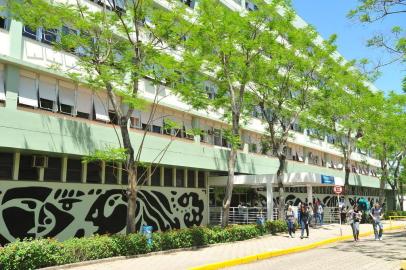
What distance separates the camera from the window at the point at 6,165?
17.0 meters

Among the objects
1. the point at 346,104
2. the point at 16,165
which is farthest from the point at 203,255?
the point at 346,104

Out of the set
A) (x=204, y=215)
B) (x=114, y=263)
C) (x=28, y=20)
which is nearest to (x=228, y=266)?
(x=114, y=263)

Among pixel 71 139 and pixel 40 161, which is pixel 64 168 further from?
pixel 71 139

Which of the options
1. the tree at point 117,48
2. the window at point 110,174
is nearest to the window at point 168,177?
the window at point 110,174

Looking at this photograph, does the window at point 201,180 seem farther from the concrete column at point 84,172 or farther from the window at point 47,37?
the window at point 47,37

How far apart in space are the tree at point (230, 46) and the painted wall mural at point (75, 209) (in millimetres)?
4664

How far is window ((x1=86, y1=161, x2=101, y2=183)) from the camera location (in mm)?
20505

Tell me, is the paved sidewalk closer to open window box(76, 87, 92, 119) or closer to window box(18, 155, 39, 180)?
window box(18, 155, 39, 180)

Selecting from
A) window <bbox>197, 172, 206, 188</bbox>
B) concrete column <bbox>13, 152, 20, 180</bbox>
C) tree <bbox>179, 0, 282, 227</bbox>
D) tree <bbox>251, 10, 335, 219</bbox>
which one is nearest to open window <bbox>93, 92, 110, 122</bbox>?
concrete column <bbox>13, 152, 20, 180</bbox>

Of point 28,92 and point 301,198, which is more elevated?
point 28,92

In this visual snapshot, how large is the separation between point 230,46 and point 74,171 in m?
9.60

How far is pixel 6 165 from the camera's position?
677 inches

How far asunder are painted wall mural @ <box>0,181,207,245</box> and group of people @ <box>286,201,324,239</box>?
22.5 ft

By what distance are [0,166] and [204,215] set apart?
14173mm
